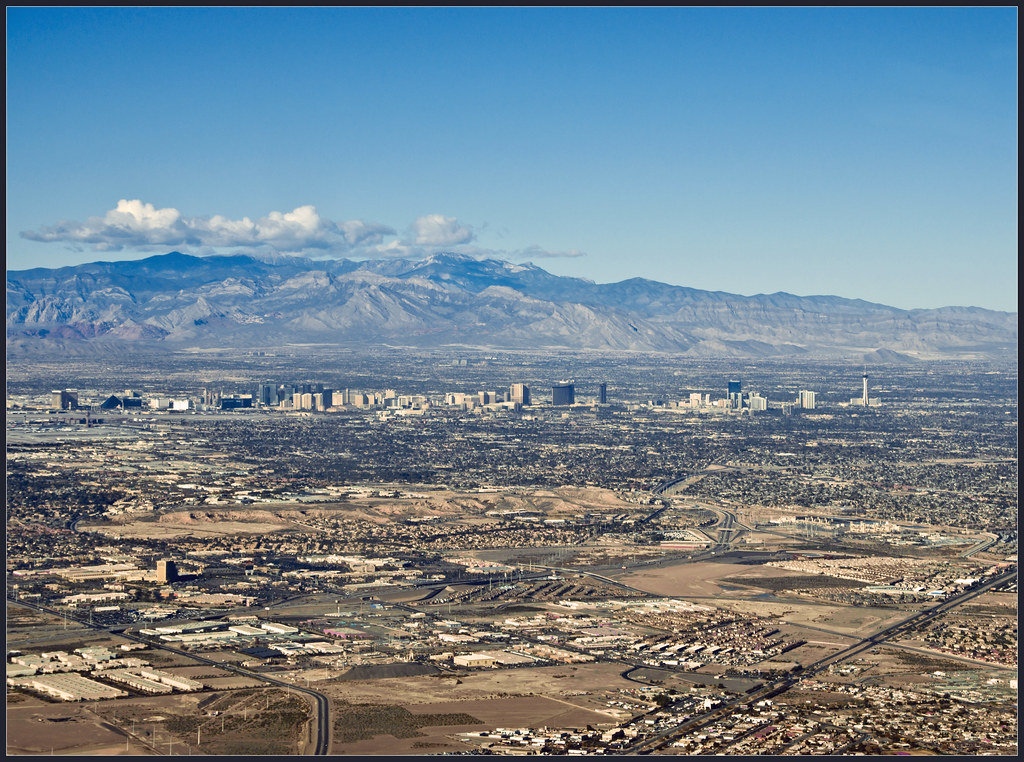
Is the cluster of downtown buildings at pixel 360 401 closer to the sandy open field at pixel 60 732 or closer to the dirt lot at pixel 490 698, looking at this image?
the dirt lot at pixel 490 698

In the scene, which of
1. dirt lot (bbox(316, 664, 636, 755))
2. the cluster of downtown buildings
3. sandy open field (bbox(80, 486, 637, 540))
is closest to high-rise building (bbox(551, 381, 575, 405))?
the cluster of downtown buildings

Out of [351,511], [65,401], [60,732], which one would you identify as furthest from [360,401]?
[60,732]

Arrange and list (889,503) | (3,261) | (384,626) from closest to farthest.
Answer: (3,261)
(384,626)
(889,503)

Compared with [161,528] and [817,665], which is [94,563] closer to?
[161,528]

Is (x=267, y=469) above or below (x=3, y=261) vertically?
below

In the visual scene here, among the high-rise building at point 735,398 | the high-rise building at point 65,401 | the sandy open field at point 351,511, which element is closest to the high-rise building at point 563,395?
the high-rise building at point 735,398

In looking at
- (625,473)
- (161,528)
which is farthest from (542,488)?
(161,528)

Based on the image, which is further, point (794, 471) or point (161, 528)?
point (794, 471)
